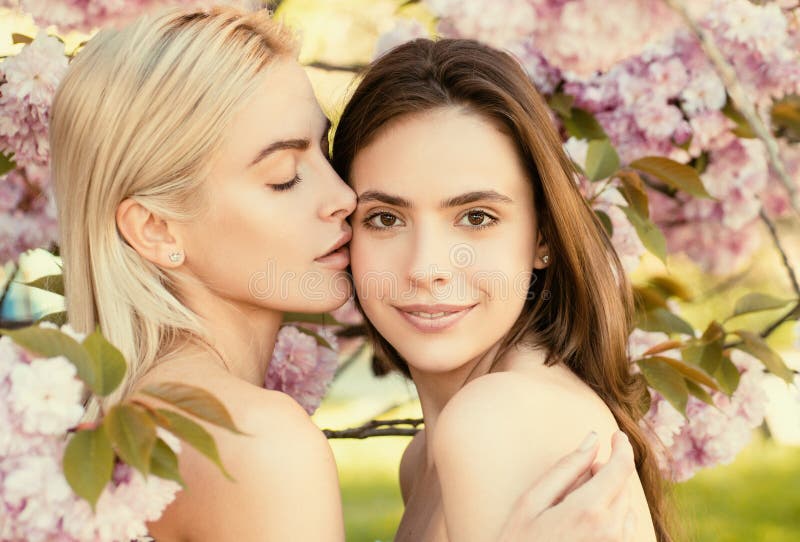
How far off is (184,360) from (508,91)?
0.81 metres

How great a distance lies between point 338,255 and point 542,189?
430 mm

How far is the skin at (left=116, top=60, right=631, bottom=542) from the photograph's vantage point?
166 cm

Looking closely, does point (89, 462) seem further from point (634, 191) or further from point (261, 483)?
point (634, 191)

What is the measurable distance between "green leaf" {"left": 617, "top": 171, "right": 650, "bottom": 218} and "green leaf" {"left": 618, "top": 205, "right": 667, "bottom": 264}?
0.08 ft

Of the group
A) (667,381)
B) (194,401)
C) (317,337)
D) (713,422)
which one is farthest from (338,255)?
(713,422)

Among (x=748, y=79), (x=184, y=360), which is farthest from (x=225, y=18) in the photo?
(x=748, y=79)

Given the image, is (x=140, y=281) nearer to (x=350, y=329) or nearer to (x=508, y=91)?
(x=508, y=91)

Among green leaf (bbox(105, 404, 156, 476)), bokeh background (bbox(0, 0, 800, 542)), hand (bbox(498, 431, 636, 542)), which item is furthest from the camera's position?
bokeh background (bbox(0, 0, 800, 542))

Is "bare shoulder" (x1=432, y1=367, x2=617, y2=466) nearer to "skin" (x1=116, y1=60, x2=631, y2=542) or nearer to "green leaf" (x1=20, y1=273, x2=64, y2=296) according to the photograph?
"skin" (x1=116, y1=60, x2=631, y2=542)

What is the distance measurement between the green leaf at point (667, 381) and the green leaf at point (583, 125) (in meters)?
0.70

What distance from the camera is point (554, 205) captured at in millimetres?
2092

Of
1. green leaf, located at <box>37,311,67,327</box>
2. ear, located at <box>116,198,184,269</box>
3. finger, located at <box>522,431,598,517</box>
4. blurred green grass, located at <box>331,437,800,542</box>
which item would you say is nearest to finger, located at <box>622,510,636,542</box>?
finger, located at <box>522,431,598,517</box>

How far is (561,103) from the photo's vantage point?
2773mm

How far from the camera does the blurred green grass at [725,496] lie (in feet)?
17.5
